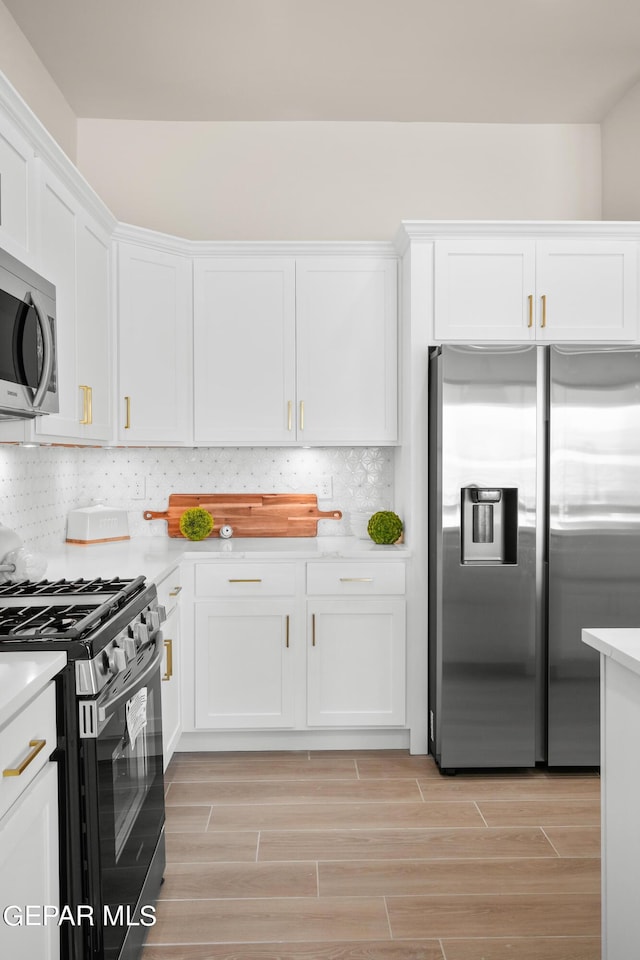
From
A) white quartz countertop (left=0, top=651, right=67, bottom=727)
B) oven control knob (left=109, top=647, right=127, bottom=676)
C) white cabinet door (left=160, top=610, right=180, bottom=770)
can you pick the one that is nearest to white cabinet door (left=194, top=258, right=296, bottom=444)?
white cabinet door (left=160, top=610, right=180, bottom=770)

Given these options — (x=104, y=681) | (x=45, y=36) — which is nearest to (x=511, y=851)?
(x=104, y=681)

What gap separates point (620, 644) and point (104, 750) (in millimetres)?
1168

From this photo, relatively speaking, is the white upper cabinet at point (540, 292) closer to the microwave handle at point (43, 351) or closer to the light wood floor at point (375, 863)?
the microwave handle at point (43, 351)

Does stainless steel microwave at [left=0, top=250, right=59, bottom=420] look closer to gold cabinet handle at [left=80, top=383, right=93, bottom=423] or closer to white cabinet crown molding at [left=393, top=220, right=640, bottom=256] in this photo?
gold cabinet handle at [left=80, top=383, right=93, bottom=423]

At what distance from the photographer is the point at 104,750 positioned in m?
1.60

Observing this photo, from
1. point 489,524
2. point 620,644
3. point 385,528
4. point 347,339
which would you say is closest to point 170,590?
point 385,528

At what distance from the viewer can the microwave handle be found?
82.4 inches

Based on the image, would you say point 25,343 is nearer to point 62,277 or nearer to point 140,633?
point 62,277

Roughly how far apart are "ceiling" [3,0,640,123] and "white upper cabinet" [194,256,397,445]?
0.84 metres

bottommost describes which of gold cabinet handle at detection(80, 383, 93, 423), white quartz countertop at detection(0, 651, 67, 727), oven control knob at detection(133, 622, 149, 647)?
oven control knob at detection(133, 622, 149, 647)

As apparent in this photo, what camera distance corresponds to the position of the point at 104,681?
1.60 meters

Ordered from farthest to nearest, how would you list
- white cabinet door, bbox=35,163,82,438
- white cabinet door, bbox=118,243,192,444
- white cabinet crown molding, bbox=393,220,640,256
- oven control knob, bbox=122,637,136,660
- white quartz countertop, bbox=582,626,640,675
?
white cabinet door, bbox=118,243,192,444 < white cabinet crown molding, bbox=393,220,640,256 < white cabinet door, bbox=35,163,82,438 < oven control knob, bbox=122,637,136,660 < white quartz countertop, bbox=582,626,640,675

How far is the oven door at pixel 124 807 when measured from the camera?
154cm

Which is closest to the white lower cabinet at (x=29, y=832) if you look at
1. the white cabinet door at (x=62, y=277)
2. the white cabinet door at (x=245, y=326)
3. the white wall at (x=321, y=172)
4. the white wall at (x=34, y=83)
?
the white cabinet door at (x=62, y=277)
